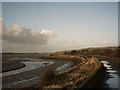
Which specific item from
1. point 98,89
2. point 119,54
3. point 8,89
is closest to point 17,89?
point 8,89

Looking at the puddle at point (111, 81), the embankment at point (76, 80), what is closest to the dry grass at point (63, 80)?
the embankment at point (76, 80)

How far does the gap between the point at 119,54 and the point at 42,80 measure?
5089 cm

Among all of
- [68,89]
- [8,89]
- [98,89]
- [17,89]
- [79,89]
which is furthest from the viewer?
[8,89]

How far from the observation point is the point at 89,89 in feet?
28.0

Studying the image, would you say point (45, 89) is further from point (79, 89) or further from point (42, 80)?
point (42, 80)

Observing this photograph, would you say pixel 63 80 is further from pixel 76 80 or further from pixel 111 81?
pixel 111 81

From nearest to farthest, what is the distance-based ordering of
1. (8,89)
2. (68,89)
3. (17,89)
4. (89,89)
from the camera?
(68,89), (89,89), (17,89), (8,89)

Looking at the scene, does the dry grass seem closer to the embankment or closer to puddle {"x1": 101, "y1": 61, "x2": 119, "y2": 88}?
the embankment

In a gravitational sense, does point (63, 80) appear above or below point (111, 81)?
above

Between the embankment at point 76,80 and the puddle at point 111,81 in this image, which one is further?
the puddle at point 111,81

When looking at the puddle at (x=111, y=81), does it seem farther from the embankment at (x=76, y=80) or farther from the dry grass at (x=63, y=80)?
the dry grass at (x=63, y=80)

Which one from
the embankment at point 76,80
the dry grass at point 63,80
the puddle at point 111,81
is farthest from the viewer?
the puddle at point 111,81

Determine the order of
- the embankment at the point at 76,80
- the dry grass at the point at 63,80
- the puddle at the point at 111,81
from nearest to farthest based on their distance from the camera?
the embankment at the point at 76,80 < the dry grass at the point at 63,80 < the puddle at the point at 111,81

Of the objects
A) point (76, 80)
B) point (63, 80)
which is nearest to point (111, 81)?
point (76, 80)
